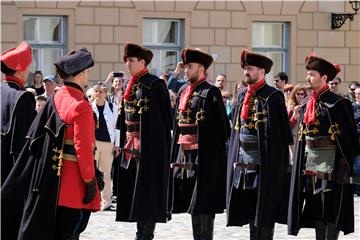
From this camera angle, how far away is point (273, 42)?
26219 millimetres

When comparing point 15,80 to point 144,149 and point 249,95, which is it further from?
point 249,95

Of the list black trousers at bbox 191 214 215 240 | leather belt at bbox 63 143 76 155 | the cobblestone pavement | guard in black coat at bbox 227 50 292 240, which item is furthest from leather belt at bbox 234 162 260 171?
leather belt at bbox 63 143 76 155

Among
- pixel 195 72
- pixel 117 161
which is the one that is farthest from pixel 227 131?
pixel 117 161

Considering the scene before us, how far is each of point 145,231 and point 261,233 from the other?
140 cm

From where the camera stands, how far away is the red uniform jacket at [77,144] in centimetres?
891

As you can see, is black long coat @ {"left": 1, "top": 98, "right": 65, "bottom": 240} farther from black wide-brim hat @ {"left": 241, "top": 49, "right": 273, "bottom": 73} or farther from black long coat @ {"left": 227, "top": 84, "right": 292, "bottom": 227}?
black wide-brim hat @ {"left": 241, "top": 49, "right": 273, "bottom": 73}

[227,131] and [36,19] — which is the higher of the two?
[36,19]

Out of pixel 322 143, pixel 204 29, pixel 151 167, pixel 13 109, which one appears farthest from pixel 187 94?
pixel 204 29

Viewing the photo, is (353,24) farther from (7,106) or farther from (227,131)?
(7,106)

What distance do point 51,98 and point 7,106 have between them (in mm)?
710

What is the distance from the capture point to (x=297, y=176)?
11.0 m

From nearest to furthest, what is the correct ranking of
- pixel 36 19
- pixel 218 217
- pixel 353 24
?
pixel 218 217, pixel 36 19, pixel 353 24

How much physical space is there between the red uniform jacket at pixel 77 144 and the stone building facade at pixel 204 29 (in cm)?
1383

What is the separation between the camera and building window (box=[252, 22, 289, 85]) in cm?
2597
